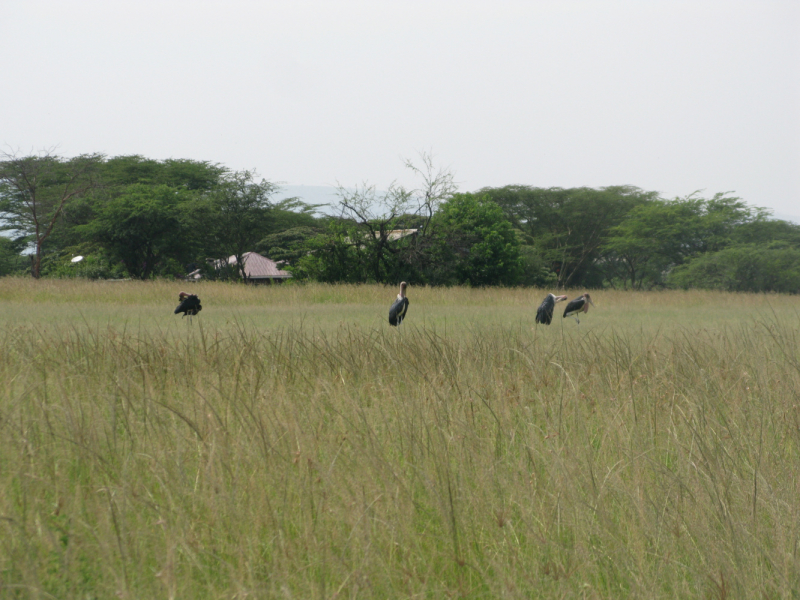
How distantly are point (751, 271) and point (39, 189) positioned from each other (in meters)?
43.6

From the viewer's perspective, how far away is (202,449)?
109 inches

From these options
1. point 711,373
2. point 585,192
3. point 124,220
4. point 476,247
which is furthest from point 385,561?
point 585,192

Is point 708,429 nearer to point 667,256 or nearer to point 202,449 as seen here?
point 202,449

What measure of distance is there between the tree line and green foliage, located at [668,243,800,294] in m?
0.07

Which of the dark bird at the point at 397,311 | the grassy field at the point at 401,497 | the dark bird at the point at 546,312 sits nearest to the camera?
the grassy field at the point at 401,497

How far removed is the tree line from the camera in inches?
1212

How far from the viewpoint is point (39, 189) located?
4431 centimetres

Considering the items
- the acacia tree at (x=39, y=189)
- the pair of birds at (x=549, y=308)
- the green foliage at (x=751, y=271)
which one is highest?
the acacia tree at (x=39, y=189)

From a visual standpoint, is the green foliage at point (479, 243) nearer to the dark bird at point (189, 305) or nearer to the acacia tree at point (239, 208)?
the acacia tree at point (239, 208)

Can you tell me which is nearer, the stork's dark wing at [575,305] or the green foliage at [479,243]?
the stork's dark wing at [575,305]

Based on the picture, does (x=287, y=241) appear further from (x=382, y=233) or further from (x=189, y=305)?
(x=189, y=305)

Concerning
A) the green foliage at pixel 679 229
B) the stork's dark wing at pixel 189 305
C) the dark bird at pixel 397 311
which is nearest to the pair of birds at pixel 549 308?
the dark bird at pixel 397 311

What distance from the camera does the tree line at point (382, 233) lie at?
101 ft

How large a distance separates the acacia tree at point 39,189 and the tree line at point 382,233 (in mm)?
124
